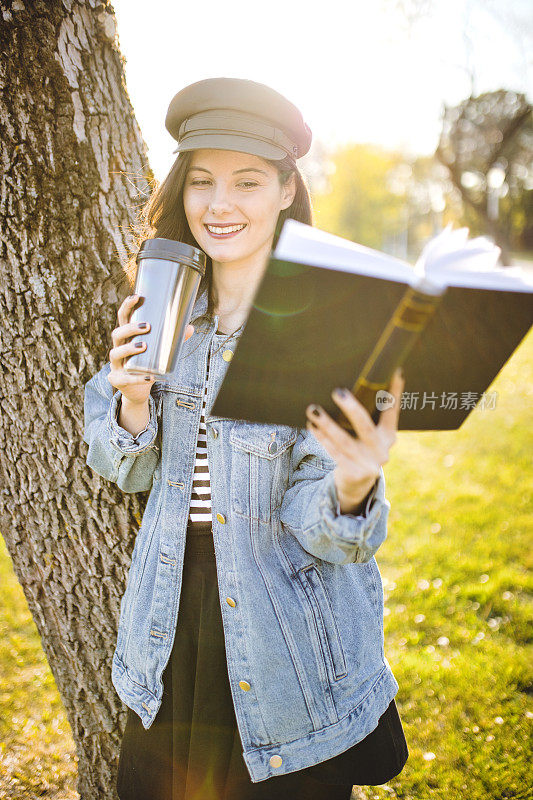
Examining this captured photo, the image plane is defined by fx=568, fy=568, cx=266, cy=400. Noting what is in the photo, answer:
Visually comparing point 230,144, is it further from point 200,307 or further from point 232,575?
point 232,575

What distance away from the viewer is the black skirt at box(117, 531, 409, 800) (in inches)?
69.6

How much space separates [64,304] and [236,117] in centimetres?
88

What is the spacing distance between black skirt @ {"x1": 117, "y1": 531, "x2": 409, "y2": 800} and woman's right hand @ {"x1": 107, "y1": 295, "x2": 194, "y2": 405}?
549 mm

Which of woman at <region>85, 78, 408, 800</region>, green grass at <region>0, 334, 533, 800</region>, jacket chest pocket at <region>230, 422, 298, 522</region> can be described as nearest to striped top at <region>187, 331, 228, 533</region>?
woman at <region>85, 78, 408, 800</region>

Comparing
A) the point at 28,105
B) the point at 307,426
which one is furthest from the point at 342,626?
the point at 28,105

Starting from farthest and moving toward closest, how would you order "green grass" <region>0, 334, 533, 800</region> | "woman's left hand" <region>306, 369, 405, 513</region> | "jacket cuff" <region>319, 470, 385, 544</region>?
"green grass" <region>0, 334, 533, 800</region>, "jacket cuff" <region>319, 470, 385, 544</region>, "woman's left hand" <region>306, 369, 405, 513</region>

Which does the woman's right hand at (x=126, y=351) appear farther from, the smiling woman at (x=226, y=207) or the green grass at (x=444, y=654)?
the green grass at (x=444, y=654)

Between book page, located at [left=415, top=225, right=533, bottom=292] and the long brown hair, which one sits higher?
the long brown hair

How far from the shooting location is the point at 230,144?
178 cm

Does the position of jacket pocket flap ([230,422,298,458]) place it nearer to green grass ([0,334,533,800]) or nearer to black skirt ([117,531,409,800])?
black skirt ([117,531,409,800])

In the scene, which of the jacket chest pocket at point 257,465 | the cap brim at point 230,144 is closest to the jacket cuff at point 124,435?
the jacket chest pocket at point 257,465

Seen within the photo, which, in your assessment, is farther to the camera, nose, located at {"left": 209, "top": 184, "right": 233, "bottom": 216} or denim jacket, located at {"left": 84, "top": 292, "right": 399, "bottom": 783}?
nose, located at {"left": 209, "top": 184, "right": 233, "bottom": 216}

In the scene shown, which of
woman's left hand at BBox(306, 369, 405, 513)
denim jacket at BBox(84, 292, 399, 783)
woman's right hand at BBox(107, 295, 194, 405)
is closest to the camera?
woman's left hand at BBox(306, 369, 405, 513)

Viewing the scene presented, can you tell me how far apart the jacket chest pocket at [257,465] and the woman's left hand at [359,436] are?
0.46m
